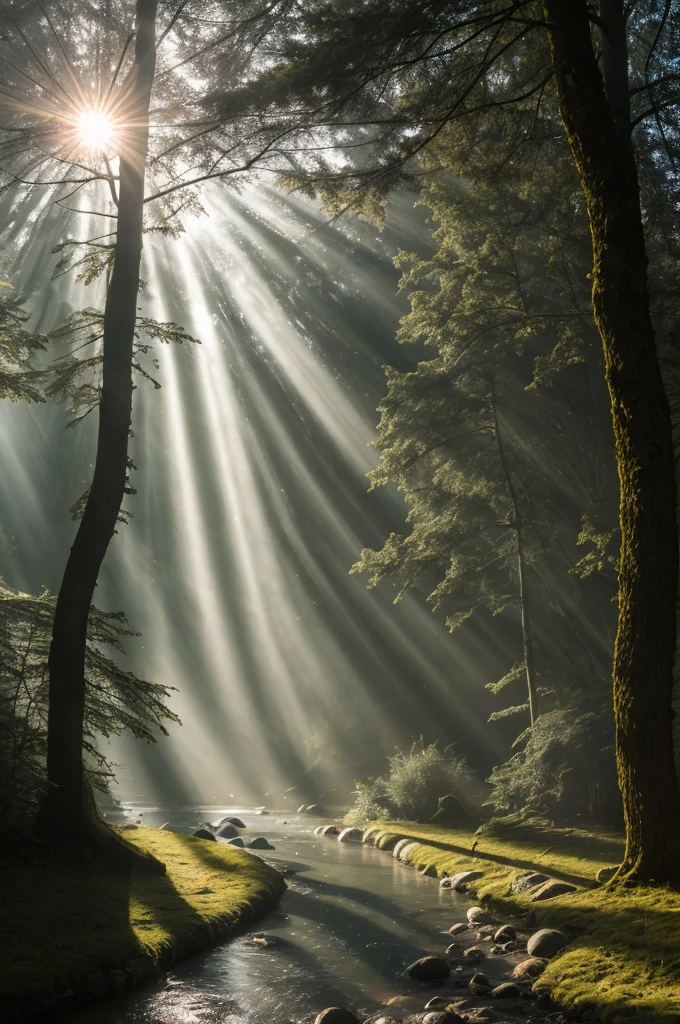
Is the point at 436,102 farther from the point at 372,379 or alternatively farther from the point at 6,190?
the point at 372,379

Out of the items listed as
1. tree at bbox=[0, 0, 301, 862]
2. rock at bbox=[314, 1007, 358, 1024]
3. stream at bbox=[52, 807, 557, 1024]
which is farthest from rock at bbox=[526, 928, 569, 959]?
tree at bbox=[0, 0, 301, 862]

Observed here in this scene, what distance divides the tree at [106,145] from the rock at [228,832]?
11013mm

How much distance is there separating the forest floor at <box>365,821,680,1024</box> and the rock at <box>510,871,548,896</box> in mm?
109

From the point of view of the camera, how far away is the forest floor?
5355mm

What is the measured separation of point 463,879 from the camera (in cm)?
1171

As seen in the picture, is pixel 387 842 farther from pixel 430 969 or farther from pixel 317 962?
pixel 430 969

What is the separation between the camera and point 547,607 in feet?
63.9

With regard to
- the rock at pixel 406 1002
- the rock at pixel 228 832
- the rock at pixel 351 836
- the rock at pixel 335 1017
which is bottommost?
the rock at pixel 351 836

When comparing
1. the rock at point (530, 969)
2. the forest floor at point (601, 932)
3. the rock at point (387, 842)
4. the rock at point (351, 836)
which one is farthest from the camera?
the rock at point (351, 836)

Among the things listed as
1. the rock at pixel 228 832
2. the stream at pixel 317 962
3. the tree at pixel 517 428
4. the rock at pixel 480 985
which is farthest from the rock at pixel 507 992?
the rock at pixel 228 832

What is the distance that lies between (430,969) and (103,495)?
246 inches

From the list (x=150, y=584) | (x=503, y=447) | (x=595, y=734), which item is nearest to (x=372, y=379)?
(x=503, y=447)

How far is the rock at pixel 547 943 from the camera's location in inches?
287

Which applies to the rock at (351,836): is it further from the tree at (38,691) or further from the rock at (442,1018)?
the rock at (442,1018)
